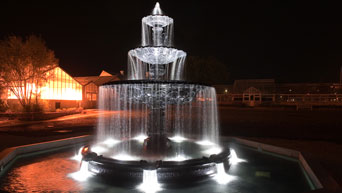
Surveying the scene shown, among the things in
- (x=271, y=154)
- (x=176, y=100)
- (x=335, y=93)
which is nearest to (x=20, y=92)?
(x=176, y=100)

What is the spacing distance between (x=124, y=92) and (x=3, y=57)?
2581cm

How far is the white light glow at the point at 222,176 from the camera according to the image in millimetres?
6521

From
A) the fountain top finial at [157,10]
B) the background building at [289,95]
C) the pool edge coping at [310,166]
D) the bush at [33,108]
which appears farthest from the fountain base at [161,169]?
the background building at [289,95]

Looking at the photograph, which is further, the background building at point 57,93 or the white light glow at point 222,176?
the background building at point 57,93

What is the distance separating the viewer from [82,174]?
6.99 metres

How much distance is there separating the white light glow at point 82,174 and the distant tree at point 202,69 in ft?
126

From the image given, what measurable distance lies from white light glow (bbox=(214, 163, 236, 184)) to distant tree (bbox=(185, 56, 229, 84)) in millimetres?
38019

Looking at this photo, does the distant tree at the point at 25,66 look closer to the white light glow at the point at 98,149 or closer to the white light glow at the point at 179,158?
the white light glow at the point at 98,149

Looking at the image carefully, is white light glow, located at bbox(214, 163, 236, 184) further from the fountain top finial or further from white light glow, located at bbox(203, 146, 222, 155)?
the fountain top finial

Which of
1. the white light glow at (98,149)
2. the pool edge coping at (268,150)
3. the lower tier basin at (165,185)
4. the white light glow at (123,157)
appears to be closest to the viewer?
the pool edge coping at (268,150)

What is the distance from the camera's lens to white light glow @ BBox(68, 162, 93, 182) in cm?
664

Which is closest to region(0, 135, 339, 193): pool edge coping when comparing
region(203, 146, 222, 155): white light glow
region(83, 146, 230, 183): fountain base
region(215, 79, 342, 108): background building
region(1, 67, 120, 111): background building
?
region(203, 146, 222, 155): white light glow

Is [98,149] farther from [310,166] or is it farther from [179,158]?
[310,166]

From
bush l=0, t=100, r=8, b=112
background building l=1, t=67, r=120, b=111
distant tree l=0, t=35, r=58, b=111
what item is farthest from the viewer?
background building l=1, t=67, r=120, b=111
